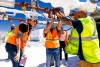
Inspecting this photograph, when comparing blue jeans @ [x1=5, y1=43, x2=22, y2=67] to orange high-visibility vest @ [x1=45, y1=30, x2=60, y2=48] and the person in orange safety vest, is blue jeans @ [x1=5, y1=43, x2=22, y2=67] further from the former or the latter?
orange high-visibility vest @ [x1=45, y1=30, x2=60, y2=48]

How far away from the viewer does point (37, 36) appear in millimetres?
18078

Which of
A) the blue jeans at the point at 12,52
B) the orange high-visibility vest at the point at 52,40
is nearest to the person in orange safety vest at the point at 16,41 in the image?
the blue jeans at the point at 12,52

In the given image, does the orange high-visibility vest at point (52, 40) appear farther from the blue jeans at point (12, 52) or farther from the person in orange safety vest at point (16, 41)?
the blue jeans at point (12, 52)

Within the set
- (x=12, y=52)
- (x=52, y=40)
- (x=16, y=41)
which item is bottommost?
(x=12, y=52)

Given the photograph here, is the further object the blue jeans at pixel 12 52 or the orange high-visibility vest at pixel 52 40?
the orange high-visibility vest at pixel 52 40

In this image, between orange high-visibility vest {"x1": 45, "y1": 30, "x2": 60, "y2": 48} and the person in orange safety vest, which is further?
orange high-visibility vest {"x1": 45, "y1": 30, "x2": 60, "y2": 48}

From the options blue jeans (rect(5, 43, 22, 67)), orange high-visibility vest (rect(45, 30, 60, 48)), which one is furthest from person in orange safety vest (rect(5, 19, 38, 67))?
orange high-visibility vest (rect(45, 30, 60, 48))

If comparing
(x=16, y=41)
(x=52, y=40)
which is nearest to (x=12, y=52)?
(x=16, y=41)

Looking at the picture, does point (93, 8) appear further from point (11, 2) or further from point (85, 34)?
point (11, 2)

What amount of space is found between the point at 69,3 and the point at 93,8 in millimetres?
600

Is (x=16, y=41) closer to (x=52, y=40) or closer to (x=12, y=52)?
(x=12, y=52)

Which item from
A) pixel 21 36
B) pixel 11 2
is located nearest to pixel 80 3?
pixel 11 2

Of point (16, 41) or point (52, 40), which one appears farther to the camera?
point (52, 40)

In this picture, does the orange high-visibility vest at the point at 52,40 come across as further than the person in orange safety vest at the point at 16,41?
Yes
